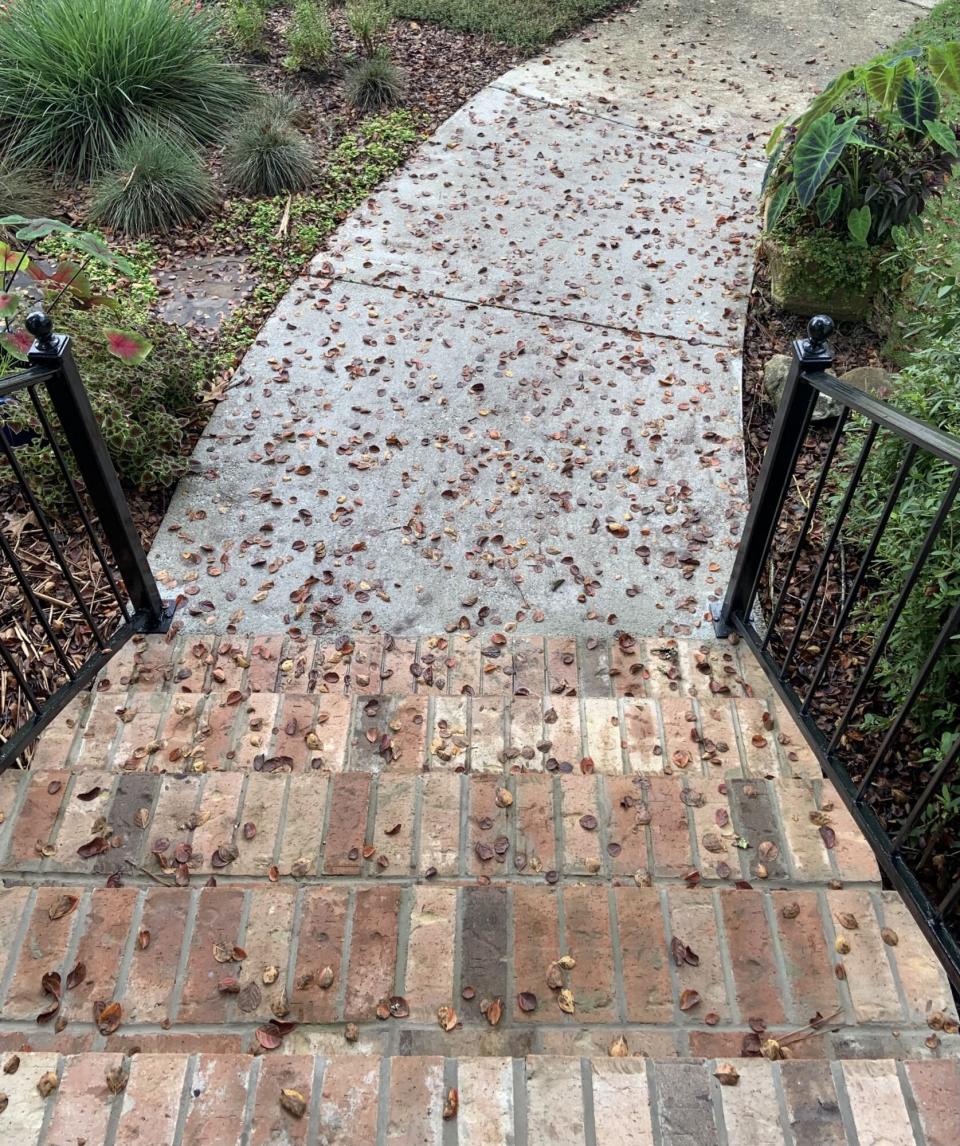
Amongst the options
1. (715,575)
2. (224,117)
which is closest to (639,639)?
(715,575)

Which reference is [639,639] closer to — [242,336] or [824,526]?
[824,526]

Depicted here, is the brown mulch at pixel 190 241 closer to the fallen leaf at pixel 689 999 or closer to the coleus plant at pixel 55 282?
the coleus plant at pixel 55 282

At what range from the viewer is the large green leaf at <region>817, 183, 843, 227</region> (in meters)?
4.04

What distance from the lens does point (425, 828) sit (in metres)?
2.00

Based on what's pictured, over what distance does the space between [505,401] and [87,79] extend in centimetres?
370

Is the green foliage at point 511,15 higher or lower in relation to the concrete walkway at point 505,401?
higher

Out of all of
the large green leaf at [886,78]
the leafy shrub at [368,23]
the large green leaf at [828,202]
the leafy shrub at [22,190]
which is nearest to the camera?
the large green leaf at [886,78]

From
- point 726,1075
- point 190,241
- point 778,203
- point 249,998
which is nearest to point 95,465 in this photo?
point 249,998

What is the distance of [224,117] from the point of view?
5.87m

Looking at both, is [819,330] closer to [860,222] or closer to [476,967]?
[476,967]

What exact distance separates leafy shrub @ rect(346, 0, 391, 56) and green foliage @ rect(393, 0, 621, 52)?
1.85ft

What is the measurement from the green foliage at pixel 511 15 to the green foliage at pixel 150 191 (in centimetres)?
335

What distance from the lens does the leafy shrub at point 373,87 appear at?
6262 mm

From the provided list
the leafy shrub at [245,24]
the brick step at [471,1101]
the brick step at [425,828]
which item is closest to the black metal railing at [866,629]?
the brick step at [425,828]
